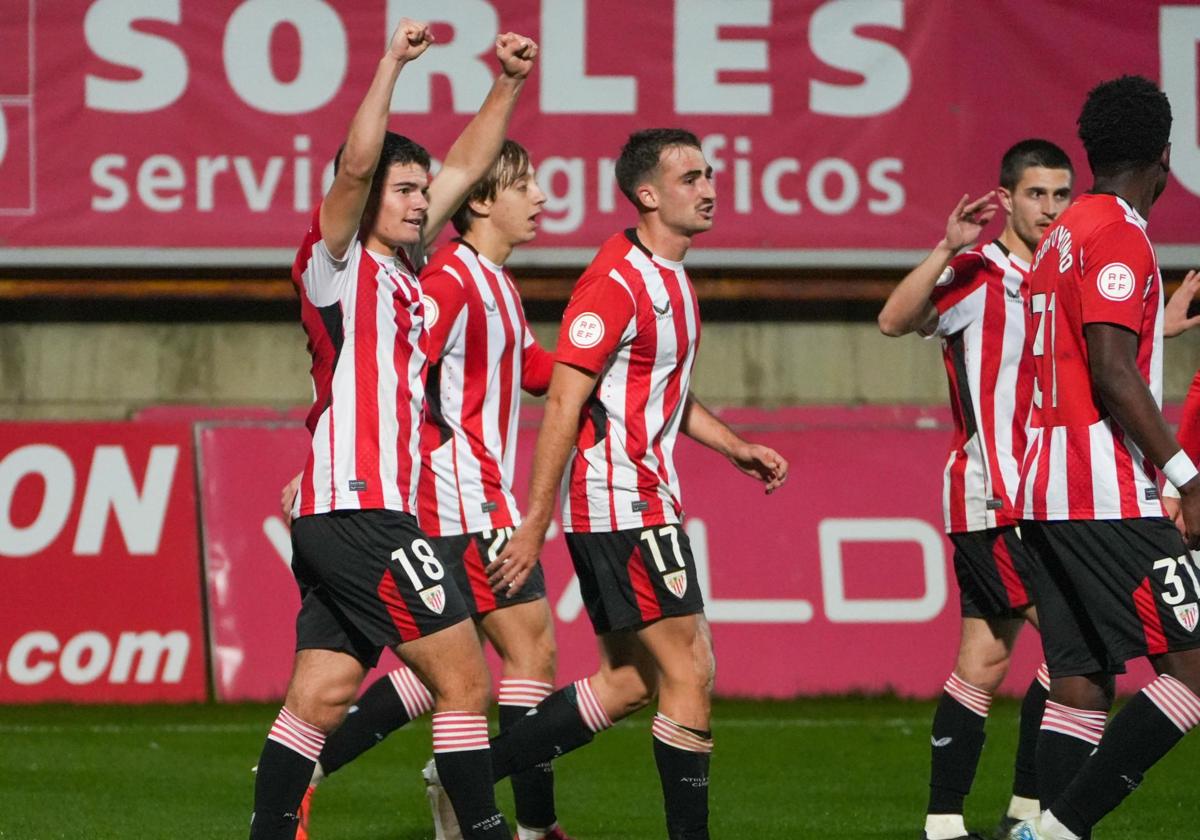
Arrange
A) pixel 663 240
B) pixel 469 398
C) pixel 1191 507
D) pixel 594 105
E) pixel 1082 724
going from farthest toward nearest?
pixel 594 105, pixel 469 398, pixel 663 240, pixel 1082 724, pixel 1191 507

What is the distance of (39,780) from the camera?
7.25 m

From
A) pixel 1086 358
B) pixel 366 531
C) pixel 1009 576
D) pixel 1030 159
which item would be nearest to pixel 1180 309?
pixel 1030 159

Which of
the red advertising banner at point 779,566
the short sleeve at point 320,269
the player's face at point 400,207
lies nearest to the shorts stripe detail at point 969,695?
the player's face at point 400,207

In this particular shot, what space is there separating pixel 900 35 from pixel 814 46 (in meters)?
0.50

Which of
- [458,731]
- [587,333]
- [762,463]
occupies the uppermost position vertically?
[587,333]

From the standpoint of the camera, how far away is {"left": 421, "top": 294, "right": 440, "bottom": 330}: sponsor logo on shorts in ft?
16.7

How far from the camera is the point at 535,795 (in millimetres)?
5707

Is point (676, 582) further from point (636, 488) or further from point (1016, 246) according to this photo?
point (1016, 246)

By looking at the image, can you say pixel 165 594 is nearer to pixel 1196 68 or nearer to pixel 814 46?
pixel 814 46

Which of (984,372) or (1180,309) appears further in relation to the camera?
(984,372)

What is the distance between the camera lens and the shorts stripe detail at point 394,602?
4.60 meters

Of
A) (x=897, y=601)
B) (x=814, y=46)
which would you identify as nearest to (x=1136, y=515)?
(x=897, y=601)

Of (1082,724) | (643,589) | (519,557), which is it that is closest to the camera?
(1082,724)

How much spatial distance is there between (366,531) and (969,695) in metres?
2.16
